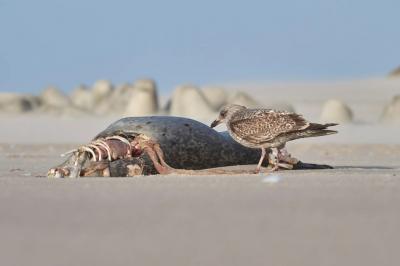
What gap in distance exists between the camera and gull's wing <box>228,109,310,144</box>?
388 inches

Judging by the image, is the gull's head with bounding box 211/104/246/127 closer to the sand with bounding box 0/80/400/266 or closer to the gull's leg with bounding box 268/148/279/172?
the gull's leg with bounding box 268/148/279/172

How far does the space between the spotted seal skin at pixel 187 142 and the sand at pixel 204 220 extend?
104cm

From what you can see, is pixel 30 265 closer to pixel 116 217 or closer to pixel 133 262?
pixel 133 262

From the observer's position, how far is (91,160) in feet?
33.6

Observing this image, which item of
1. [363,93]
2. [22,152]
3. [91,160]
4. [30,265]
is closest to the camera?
[30,265]

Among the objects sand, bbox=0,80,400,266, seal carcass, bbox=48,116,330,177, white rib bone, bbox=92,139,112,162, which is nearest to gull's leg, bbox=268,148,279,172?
sand, bbox=0,80,400,266

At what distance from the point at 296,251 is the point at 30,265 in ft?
4.18

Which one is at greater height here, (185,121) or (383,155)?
(185,121)

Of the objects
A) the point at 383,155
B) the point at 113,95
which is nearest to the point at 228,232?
the point at 383,155

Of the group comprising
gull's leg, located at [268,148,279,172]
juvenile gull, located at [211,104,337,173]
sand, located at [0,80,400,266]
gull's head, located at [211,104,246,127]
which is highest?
gull's head, located at [211,104,246,127]

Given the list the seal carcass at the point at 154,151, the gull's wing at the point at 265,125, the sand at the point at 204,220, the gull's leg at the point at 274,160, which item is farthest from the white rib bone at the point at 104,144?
the gull's leg at the point at 274,160

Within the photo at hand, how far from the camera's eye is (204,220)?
6059 mm

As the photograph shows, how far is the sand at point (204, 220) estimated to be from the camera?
4.97 metres

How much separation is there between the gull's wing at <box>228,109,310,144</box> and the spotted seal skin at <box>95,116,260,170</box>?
38.1 inches
